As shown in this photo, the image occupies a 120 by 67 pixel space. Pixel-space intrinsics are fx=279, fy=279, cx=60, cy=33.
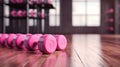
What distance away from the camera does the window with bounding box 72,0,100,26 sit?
1186 centimetres

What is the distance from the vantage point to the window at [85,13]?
38.9ft

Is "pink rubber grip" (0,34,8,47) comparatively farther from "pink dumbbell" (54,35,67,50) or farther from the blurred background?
the blurred background

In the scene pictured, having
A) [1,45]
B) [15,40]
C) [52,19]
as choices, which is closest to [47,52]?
[15,40]

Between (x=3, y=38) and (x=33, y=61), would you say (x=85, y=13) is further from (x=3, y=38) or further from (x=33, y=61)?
(x=33, y=61)

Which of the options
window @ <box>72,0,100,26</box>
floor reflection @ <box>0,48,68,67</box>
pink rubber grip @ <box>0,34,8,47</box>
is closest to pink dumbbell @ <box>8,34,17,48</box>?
pink rubber grip @ <box>0,34,8,47</box>

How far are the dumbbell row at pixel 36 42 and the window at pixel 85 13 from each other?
30.7ft

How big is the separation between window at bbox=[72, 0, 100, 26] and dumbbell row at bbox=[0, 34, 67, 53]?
9.35 metres

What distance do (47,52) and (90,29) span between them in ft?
33.7

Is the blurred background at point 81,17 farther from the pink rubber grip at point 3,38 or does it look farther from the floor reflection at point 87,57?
the floor reflection at point 87,57

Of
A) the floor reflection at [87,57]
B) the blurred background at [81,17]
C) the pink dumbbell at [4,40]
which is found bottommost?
the floor reflection at [87,57]

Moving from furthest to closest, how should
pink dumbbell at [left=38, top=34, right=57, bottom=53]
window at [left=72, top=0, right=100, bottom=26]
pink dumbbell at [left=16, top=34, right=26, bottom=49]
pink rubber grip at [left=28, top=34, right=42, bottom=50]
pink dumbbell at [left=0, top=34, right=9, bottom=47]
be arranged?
window at [left=72, top=0, right=100, bottom=26] < pink dumbbell at [left=0, top=34, right=9, bottom=47] < pink dumbbell at [left=16, top=34, right=26, bottom=49] < pink rubber grip at [left=28, top=34, right=42, bottom=50] < pink dumbbell at [left=38, top=34, right=57, bottom=53]

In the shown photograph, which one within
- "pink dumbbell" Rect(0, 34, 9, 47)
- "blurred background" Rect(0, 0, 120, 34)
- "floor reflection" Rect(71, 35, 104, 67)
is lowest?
"floor reflection" Rect(71, 35, 104, 67)

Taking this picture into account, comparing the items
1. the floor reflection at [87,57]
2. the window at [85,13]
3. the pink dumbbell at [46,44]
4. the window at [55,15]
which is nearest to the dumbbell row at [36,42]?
the pink dumbbell at [46,44]

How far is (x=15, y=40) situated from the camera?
2.30m
